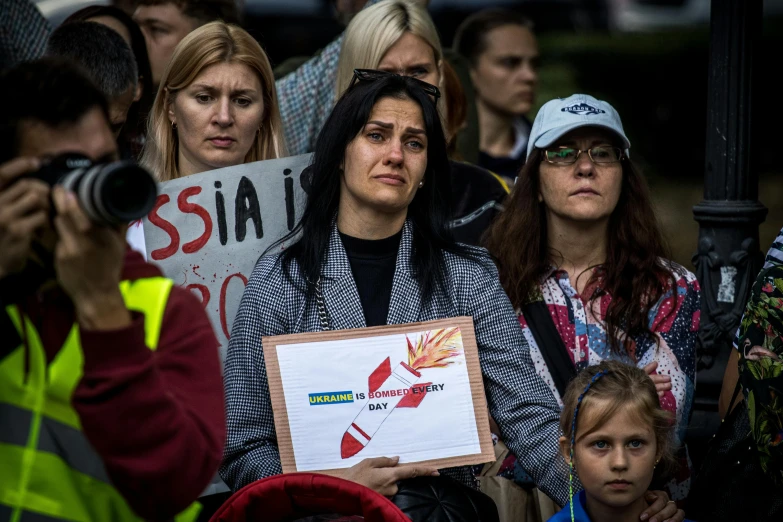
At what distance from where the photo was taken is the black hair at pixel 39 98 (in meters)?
1.89

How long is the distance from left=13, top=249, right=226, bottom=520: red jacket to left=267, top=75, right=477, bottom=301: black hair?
137 cm

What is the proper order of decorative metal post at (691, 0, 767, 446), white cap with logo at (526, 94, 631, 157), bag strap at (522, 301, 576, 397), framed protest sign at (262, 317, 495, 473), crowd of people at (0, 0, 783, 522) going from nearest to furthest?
crowd of people at (0, 0, 783, 522), framed protest sign at (262, 317, 495, 473), bag strap at (522, 301, 576, 397), white cap with logo at (526, 94, 631, 157), decorative metal post at (691, 0, 767, 446)

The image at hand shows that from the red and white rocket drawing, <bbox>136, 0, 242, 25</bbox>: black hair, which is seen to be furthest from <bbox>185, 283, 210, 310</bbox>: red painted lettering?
<bbox>136, 0, 242, 25</bbox>: black hair

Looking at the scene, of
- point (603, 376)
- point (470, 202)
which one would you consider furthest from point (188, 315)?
point (470, 202)

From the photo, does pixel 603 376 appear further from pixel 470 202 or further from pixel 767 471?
pixel 470 202

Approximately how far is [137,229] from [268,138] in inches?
28.4

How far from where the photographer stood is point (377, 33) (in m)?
4.52

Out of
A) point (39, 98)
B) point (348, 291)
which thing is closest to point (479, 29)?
point (348, 291)

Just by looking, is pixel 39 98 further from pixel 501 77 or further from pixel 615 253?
pixel 501 77

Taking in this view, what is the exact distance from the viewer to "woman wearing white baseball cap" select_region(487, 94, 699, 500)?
3582 millimetres

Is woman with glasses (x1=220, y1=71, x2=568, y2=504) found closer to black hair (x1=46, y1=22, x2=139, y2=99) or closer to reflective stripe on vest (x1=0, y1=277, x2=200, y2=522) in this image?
black hair (x1=46, y1=22, x2=139, y2=99)

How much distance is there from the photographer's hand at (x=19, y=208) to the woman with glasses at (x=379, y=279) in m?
1.42

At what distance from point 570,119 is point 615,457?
4.08ft

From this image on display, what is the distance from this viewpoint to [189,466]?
189cm
